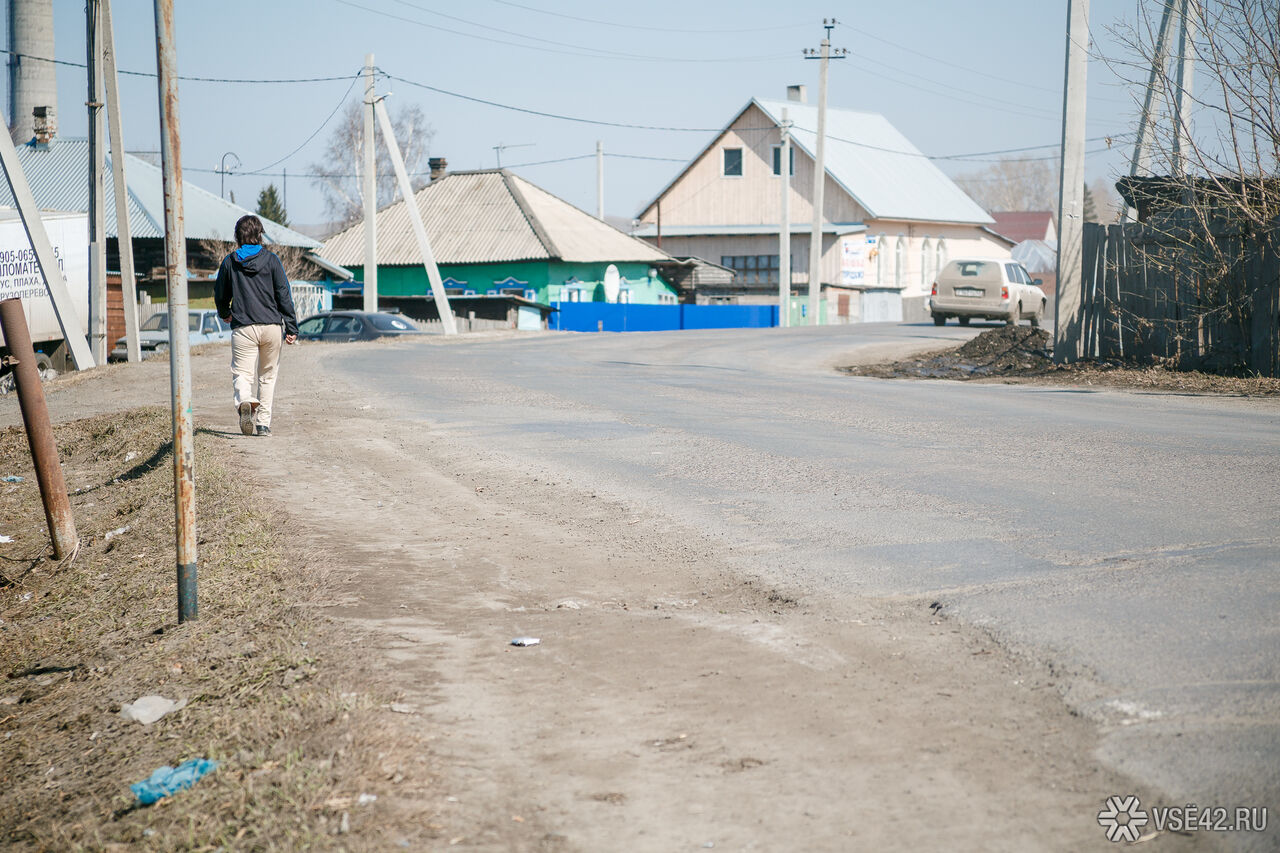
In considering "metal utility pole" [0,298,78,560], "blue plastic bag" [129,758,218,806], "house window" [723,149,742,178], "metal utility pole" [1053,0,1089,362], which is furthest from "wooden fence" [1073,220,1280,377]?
"house window" [723,149,742,178]

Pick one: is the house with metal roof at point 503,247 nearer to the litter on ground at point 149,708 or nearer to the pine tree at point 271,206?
the pine tree at point 271,206

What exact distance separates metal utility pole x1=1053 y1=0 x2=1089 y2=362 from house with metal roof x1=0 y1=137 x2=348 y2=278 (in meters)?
28.5

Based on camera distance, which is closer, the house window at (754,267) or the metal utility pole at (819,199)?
the metal utility pole at (819,199)

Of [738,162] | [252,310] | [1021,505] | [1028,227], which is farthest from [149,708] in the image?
[1028,227]

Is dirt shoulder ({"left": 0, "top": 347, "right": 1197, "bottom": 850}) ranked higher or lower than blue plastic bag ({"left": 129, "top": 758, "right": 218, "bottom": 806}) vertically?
higher

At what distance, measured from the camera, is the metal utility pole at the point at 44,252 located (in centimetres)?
1761

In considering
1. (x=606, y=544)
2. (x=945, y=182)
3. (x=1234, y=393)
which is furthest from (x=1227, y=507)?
(x=945, y=182)

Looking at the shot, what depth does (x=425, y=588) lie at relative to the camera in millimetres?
5379

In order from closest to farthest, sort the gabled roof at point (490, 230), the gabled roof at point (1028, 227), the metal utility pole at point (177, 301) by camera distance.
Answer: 1. the metal utility pole at point (177, 301)
2. the gabled roof at point (490, 230)
3. the gabled roof at point (1028, 227)

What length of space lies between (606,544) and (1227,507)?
350 cm

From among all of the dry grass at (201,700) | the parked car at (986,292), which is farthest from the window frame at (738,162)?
the dry grass at (201,700)

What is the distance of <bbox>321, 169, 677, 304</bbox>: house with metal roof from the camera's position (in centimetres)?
4938

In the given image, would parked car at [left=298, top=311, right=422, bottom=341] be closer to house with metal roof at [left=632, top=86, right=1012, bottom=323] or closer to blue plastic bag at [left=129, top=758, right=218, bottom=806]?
blue plastic bag at [left=129, top=758, right=218, bottom=806]

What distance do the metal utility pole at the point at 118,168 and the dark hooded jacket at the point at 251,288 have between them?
10647 millimetres
